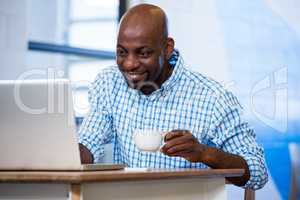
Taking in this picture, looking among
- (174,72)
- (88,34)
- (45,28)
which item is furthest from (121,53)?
(88,34)

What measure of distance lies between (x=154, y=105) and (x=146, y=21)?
0.89 ft

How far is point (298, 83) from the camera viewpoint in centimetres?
298

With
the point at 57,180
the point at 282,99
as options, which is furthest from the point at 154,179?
the point at 282,99

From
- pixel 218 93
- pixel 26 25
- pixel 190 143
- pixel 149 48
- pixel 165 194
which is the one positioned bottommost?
pixel 165 194

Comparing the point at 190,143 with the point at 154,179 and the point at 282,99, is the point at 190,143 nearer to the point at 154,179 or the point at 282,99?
the point at 154,179

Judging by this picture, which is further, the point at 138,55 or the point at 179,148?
the point at 138,55

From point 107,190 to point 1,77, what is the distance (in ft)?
7.03

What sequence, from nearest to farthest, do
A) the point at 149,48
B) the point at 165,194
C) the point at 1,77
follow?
1. the point at 165,194
2. the point at 149,48
3. the point at 1,77

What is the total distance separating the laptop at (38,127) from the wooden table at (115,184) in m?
0.05

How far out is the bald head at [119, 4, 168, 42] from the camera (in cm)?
205

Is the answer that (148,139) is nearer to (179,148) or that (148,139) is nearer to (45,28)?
(179,148)

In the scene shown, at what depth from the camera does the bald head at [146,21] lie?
2055 millimetres

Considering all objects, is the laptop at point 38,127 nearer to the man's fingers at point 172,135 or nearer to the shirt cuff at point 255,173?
the man's fingers at point 172,135

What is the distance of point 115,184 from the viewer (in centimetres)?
140
